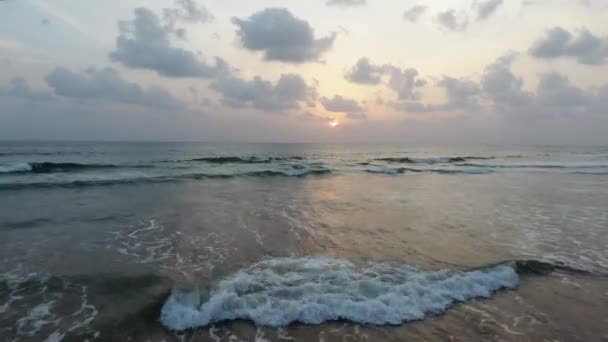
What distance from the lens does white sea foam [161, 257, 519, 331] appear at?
541 cm

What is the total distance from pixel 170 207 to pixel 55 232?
15.4 feet

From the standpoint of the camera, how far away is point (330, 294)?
6.06m

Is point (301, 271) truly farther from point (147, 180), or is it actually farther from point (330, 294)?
point (147, 180)

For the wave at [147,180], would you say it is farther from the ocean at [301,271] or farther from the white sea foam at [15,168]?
the white sea foam at [15,168]

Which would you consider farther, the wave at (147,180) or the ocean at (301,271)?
the wave at (147,180)

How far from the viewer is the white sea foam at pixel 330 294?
17.8 feet

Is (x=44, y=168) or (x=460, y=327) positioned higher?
(x=44, y=168)

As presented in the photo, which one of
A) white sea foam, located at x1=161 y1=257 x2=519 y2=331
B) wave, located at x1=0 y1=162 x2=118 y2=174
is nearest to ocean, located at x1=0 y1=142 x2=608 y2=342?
white sea foam, located at x1=161 y1=257 x2=519 y2=331

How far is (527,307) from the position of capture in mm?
5809

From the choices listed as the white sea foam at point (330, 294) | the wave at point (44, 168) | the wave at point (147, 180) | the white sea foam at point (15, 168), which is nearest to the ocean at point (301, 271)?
the white sea foam at point (330, 294)

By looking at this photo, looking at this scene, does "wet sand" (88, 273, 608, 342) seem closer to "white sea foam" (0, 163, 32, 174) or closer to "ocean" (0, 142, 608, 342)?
"ocean" (0, 142, 608, 342)

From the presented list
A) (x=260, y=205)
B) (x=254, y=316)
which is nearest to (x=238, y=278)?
(x=254, y=316)

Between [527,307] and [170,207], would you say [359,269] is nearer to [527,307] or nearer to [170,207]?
[527,307]

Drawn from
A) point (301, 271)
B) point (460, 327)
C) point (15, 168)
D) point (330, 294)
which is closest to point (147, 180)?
point (15, 168)
